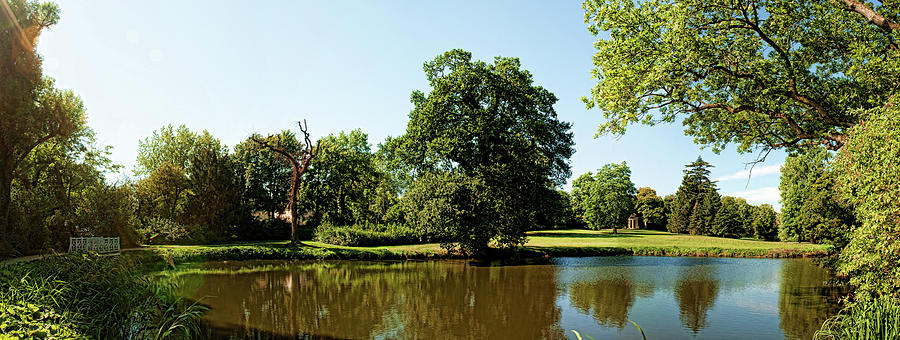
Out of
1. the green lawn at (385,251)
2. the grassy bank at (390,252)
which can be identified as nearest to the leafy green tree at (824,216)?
the grassy bank at (390,252)

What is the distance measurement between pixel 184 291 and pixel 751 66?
59.8ft

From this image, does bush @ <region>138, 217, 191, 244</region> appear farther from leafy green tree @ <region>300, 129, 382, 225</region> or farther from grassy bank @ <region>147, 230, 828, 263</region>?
leafy green tree @ <region>300, 129, 382, 225</region>

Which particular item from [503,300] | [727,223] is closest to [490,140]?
[503,300]

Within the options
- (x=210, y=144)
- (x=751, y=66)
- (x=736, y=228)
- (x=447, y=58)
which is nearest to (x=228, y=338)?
(x=751, y=66)

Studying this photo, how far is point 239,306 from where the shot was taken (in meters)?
12.2

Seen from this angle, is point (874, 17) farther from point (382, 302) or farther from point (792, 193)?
point (792, 193)

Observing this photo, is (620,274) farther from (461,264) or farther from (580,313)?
(580,313)

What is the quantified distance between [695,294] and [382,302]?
1065 centimetres

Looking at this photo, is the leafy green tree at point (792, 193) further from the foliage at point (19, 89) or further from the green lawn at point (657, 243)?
the foliage at point (19, 89)

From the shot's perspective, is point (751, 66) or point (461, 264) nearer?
point (751, 66)

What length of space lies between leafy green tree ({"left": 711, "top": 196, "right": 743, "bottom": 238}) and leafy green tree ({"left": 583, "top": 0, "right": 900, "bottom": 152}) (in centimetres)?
4356

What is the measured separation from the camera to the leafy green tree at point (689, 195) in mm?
57062

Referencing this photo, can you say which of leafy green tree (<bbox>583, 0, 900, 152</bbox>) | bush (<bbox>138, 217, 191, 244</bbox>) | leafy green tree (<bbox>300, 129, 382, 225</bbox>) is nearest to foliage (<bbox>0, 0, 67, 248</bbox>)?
bush (<bbox>138, 217, 191, 244</bbox>)

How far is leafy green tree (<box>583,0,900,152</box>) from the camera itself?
37.7 ft
